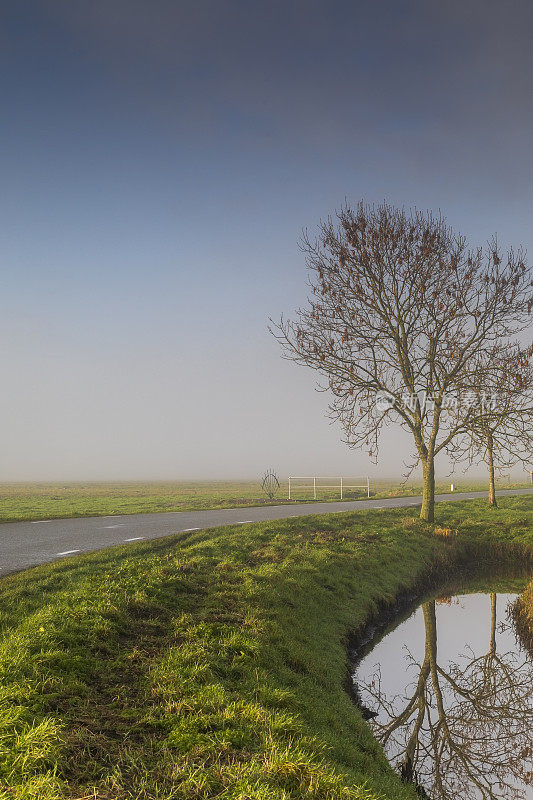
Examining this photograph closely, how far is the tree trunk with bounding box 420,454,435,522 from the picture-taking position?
19.9 m

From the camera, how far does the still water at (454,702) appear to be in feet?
23.6

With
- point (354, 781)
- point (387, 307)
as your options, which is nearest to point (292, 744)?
point (354, 781)

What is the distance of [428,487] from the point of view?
66.0ft

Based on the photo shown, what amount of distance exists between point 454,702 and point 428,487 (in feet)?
37.2

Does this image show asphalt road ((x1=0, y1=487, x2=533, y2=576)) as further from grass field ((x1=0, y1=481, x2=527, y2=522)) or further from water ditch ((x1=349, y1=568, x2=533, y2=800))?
water ditch ((x1=349, y1=568, x2=533, y2=800))

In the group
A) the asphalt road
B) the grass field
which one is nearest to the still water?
the asphalt road

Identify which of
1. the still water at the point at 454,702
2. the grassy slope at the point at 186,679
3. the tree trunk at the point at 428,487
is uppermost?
the tree trunk at the point at 428,487

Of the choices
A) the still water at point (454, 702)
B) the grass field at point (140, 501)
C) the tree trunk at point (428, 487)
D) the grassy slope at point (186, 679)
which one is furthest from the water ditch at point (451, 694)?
the grass field at point (140, 501)

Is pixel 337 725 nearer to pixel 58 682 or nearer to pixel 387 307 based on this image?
pixel 58 682

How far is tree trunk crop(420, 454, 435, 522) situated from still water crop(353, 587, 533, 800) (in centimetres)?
627

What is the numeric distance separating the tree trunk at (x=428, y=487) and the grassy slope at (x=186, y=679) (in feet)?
25.8

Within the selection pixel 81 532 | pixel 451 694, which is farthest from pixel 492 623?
pixel 81 532

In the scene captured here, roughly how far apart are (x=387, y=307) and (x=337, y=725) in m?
15.8

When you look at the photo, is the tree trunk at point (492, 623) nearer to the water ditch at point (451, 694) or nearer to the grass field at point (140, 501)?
the water ditch at point (451, 694)
